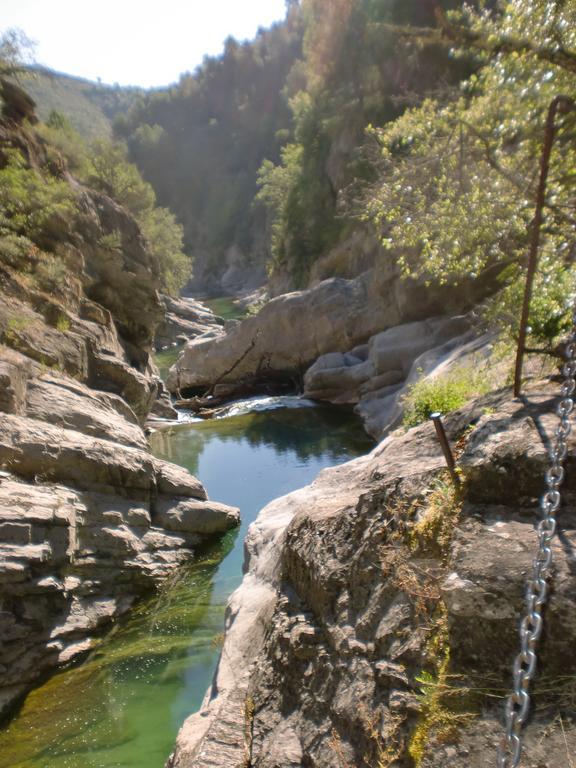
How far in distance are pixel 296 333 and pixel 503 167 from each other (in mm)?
13602

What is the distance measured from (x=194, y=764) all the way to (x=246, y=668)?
0.92 metres

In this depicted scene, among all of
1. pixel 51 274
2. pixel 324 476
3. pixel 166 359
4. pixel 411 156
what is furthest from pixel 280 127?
pixel 324 476

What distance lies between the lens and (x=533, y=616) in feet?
6.54

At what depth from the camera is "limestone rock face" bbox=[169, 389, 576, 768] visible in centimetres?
219

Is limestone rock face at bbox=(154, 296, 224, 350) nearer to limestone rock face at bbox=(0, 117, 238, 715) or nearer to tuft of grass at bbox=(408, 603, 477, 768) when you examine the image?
limestone rock face at bbox=(0, 117, 238, 715)

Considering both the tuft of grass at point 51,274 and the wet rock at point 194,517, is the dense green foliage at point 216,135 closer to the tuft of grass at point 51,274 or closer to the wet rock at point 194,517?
the tuft of grass at point 51,274

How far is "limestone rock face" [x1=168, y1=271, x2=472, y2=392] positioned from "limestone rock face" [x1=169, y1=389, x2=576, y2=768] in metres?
15.0

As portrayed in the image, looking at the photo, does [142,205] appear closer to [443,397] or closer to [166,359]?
[166,359]

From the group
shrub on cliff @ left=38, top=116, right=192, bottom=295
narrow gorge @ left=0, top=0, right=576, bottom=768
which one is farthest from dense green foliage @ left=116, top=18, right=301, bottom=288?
narrow gorge @ left=0, top=0, right=576, bottom=768

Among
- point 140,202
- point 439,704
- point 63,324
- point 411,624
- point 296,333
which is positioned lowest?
point 439,704

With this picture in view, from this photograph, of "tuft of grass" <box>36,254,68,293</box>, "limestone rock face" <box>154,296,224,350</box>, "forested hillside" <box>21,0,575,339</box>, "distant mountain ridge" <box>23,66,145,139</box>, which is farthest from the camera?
"distant mountain ridge" <box>23,66,145,139</box>

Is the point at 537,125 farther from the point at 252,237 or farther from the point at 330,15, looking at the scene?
the point at 252,237

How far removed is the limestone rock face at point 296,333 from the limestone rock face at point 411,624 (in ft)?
49.1

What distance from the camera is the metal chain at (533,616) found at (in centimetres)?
184
